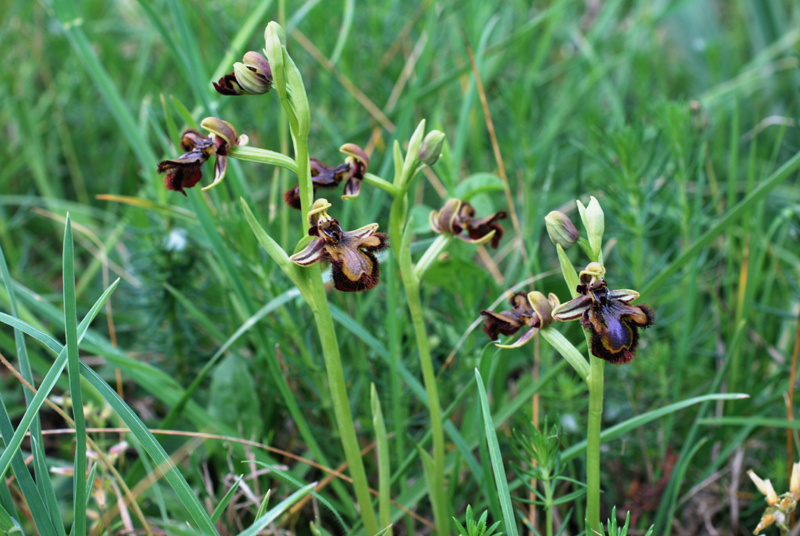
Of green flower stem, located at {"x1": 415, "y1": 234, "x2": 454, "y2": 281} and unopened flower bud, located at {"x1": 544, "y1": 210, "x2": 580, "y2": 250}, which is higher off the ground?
unopened flower bud, located at {"x1": 544, "y1": 210, "x2": 580, "y2": 250}

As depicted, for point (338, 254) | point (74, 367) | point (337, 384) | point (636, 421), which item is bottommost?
point (636, 421)

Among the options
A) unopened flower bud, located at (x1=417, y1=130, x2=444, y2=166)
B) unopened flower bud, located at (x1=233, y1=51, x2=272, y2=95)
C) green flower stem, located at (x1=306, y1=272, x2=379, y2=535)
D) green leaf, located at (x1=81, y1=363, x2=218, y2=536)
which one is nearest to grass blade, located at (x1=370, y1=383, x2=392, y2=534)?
green flower stem, located at (x1=306, y1=272, x2=379, y2=535)

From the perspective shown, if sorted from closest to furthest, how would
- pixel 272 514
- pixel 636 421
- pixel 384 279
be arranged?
1. pixel 272 514
2. pixel 636 421
3. pixel 384 279

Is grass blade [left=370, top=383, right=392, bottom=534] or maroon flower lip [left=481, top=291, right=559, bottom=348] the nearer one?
maroon flower lip [left=481, top=291, right=559, bottom=348]

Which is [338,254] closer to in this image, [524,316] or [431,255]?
[431,255]

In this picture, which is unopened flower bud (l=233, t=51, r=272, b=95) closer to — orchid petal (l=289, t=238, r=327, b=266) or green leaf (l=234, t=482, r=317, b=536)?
orchid petal (l=289, t=238, r=327, b=266)

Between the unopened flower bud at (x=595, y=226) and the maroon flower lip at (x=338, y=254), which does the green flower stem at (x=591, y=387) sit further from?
the maroon flower lip at (x=338, y=254)

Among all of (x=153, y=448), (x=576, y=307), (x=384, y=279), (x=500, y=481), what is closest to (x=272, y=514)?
(x=153, y=448)
